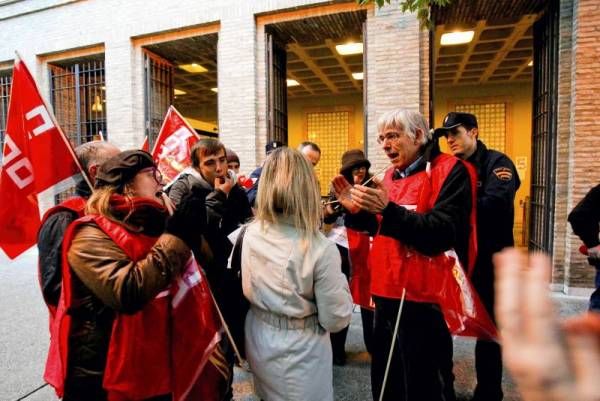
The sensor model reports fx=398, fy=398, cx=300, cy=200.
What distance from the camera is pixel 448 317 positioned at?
2.34 metres

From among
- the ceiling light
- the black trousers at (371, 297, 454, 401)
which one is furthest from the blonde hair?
the ceiling light

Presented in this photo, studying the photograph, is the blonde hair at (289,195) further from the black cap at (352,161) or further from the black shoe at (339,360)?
the black shoe at (339,360)

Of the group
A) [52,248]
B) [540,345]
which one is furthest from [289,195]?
[540,345]

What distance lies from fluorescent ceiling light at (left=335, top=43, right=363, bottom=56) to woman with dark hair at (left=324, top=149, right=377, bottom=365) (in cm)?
744

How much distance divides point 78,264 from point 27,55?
1131 cm

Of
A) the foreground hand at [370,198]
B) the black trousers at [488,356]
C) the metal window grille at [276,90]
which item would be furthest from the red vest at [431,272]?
the metal window grille at [276,90]

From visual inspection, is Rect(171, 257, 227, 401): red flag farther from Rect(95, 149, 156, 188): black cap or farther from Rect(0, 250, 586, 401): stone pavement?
Rect(0, 250, 586, 401): stone pavement

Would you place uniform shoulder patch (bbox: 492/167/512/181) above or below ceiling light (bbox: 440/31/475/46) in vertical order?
below

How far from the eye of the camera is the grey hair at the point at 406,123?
93.0 inches

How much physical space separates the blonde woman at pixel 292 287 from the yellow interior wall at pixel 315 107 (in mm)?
14596

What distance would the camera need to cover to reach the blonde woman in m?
1.97

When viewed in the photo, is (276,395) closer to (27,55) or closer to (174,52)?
(174,52)

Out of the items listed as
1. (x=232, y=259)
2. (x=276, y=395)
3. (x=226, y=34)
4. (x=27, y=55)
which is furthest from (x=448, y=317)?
(x=27, y=55)

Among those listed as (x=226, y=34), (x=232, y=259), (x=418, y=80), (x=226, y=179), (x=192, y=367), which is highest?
(x=226, y=34)
